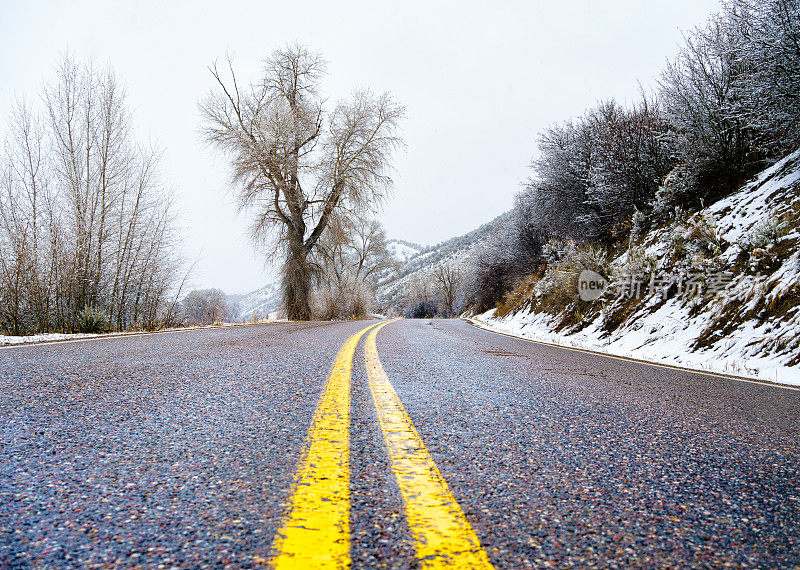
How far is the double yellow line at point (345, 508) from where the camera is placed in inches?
35.3

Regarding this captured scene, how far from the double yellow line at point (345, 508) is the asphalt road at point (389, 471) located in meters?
0.02

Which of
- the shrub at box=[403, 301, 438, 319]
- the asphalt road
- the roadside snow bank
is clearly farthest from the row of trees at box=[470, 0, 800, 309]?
the shrub at box=[403, 301, 438, 319]

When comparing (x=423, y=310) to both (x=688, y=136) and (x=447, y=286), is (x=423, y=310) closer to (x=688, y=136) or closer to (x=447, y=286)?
(x=447, y=286)

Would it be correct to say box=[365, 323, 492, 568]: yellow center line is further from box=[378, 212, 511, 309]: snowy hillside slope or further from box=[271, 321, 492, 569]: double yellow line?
box=[378, 212, 511, 309]: snowy hillside slope

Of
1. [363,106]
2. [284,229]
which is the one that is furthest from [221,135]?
[363,106]

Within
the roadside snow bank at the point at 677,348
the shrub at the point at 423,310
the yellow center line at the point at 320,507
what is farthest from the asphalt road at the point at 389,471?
the shrub at the point at 423,310

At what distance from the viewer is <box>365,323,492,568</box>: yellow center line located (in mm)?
905

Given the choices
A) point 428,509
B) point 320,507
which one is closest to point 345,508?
point 320,507

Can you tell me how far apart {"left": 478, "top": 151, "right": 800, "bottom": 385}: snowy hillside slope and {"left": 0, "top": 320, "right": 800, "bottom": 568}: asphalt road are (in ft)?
9.37

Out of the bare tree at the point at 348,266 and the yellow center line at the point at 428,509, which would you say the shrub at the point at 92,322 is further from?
the bare tree at the point at 348,266

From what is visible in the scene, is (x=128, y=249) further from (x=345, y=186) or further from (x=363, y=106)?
(x=363, y=106)

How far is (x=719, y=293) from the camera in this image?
668 centimetres

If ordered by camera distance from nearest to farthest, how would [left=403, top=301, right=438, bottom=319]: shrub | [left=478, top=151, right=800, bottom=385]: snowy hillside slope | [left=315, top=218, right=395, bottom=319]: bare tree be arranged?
[left=478, top=151, right=800, bottom=385]: snowy hillside slope → [left=315, top=218, right=395, bottom=319]: bare tree → [left=403, top=301, right=438, bottom=319]: shrub

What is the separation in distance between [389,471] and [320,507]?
12.3 inches
